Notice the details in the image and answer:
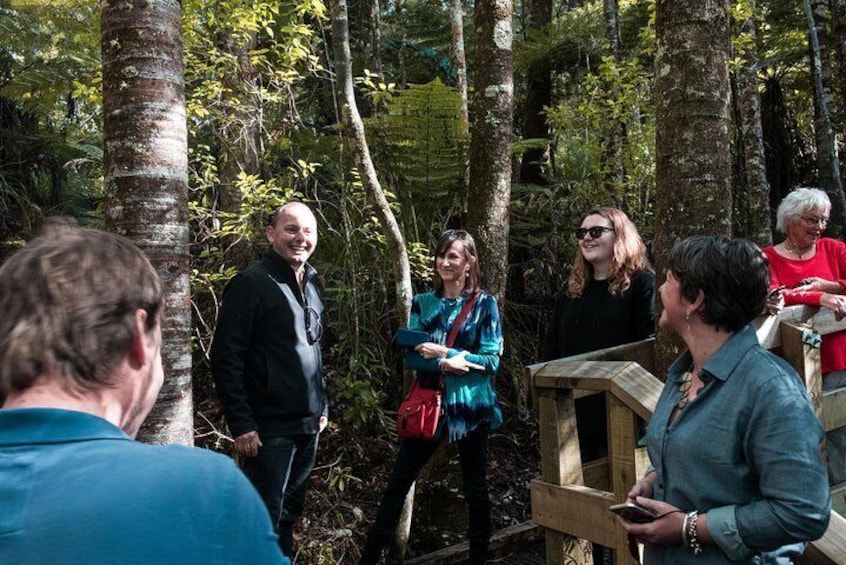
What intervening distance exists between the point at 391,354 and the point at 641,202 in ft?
14.5

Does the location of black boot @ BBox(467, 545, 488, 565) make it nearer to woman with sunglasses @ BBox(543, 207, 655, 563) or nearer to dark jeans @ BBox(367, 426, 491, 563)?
dark jeans @ BBox(367, 426, 491, 563)

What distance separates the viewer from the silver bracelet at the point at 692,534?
206 cm

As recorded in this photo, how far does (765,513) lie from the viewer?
6.36 ft

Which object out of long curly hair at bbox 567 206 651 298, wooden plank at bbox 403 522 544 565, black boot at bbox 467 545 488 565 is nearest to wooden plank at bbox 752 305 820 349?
long curly hair at bbox 567 206 651 298

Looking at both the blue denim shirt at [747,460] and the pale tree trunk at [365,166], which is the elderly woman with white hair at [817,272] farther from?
the pale tree trunk at [365,166]

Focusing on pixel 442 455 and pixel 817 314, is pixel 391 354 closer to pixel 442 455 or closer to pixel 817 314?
pixel 442 455

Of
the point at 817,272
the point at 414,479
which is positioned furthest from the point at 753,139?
the point at 414,479

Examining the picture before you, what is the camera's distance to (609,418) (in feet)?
10.7

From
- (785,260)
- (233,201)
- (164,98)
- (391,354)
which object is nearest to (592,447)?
(785,260)

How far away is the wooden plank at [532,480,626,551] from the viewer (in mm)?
3279

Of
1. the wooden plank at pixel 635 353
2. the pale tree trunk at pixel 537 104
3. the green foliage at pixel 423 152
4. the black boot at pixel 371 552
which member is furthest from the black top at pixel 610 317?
the pale tree trunk at pixel 537 104

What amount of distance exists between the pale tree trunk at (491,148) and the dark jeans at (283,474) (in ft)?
8.32

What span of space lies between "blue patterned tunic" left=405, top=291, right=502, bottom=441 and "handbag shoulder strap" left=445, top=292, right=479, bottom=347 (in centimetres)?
2

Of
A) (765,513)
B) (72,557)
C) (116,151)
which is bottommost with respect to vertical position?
(765,513)
